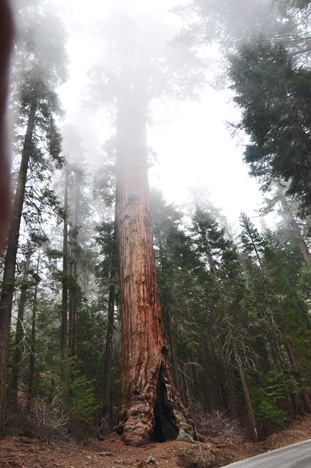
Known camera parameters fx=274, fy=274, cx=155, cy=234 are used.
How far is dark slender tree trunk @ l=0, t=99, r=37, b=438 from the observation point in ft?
20.3

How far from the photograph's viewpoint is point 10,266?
7.26m

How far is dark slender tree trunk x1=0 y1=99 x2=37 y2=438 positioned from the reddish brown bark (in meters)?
2.50

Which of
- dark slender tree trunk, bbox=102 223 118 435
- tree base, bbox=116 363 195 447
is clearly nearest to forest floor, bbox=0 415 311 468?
tree base, bbox=116 363 195 447

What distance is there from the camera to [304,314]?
19.2 metres

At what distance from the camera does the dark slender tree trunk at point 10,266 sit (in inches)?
244

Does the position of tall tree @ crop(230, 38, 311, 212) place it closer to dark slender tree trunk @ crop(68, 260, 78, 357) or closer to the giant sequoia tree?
the giant sequoia tree

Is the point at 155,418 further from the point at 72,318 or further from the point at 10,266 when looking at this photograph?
the point at 72,318

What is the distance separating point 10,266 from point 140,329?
389 centimetres

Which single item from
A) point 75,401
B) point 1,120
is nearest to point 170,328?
point 75,401

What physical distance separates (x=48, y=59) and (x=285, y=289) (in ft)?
58.4

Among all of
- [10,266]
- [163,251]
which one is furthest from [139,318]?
[163,251]

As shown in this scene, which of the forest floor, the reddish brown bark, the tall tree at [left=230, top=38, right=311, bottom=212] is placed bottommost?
the forest floor

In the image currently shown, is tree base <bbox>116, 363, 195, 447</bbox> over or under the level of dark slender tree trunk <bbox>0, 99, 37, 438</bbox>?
under

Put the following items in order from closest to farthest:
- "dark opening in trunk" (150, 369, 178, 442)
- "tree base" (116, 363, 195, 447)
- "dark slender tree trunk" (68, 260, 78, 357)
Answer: "tree base" (116, 363, 195, 447) → "dark opening in trunk" (150, 369, 178, 442) → "dark slender tree trunk" (68, 260, 78, 357)
